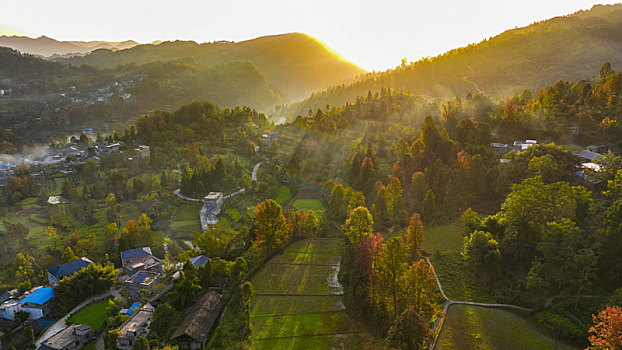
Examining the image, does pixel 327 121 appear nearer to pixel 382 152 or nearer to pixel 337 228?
pixel 382 152

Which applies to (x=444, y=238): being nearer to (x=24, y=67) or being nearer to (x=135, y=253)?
(x=135, y=253)

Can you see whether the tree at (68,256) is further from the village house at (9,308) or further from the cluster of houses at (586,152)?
the cluster of houses at (586,152)

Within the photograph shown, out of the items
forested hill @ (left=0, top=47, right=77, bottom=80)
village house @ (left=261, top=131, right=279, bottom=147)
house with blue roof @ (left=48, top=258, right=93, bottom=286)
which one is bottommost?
house with blue roof @ (left=48, top=258, right=93, bottom=286)

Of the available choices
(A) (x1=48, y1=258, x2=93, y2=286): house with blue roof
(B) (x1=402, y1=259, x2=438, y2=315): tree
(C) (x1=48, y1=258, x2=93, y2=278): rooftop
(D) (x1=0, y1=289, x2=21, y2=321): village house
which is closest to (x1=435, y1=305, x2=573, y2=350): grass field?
(B) (x1=402, y1=259, x2=438, y2=315): tree

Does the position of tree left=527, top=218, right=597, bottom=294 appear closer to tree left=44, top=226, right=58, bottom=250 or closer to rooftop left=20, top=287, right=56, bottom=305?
rooftop left=20, top=287, right=56, bottom=305

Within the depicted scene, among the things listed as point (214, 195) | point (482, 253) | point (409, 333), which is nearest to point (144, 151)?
point (214, 195)

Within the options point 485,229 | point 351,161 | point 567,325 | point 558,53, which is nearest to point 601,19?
point 558,53
